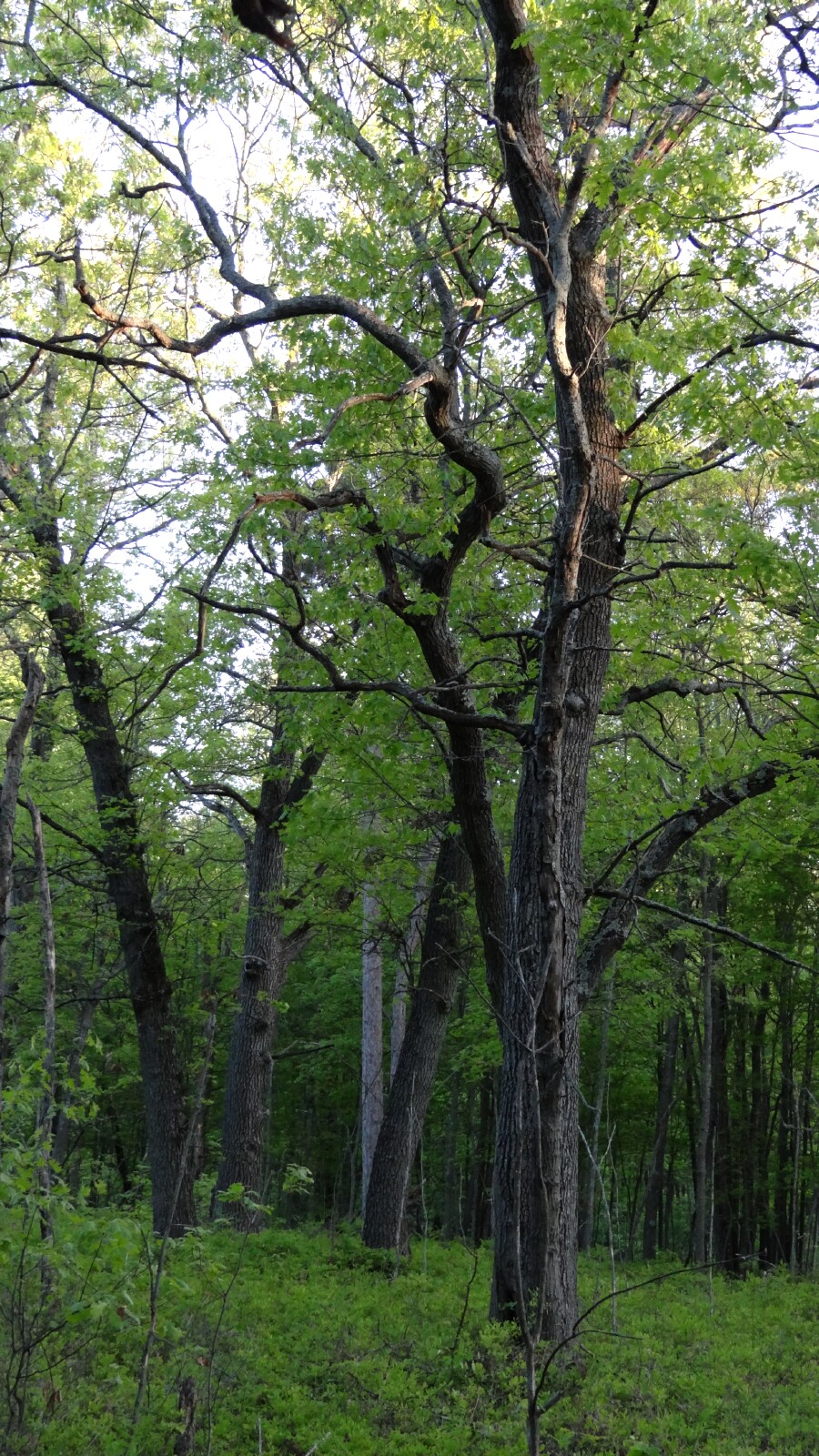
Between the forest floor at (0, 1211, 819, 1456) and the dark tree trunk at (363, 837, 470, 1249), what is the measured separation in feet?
5.88

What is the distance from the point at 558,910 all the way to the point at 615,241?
406 centimetres

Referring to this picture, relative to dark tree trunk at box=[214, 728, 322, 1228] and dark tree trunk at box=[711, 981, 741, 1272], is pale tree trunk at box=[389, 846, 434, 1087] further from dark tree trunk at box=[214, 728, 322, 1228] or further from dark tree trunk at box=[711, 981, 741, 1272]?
dark tree trunk at box=[711, 981, 741, 1272]

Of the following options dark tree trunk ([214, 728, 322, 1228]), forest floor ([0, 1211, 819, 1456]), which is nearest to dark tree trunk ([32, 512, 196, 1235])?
dark tree trunk ([214, 728, 322, 1228])

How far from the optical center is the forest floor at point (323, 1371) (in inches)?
175

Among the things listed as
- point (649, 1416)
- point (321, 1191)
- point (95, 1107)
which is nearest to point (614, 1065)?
point (321, 1191)

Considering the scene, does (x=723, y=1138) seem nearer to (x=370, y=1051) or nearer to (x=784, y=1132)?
(x=784, y=1132)

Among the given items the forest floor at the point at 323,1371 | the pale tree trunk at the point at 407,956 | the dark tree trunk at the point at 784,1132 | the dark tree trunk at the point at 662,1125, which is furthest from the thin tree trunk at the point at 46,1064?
the dark tree trunk at the point at 662,1125

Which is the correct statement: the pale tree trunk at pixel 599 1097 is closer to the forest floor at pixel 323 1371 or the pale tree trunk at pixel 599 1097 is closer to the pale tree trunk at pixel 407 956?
the pale tree trunk at pixel 407 956

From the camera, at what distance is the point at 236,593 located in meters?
11.4

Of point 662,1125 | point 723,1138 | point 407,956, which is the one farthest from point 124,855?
point 723,1138

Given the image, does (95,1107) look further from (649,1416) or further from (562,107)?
(562,107)

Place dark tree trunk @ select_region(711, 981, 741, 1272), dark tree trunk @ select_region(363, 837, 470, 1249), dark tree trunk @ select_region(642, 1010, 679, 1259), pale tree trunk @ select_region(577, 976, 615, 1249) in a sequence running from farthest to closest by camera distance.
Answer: dark tree trunk @ select_region(642, 1010, 679, 1259) → dark tree trunk @ select_region(711, 981, 741, 1272) → pale tree trunk @ select_region(577, 976, 615, 1249) → dark tree trunk @ select_region(363, 837, 470, 1249)

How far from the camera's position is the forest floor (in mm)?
4449

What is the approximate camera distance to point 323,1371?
20.5 feet
